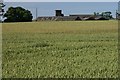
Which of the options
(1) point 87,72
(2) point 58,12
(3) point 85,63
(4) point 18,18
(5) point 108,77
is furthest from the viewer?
(2) point 58,12

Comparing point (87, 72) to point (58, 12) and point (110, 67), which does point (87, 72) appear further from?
point (58, 12)

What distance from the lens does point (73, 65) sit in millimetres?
11344

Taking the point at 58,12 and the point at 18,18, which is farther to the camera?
the point at 58,12

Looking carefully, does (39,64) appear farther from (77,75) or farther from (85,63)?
(77,75)

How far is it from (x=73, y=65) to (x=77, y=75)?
2.09m

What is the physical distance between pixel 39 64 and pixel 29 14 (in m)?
91.7

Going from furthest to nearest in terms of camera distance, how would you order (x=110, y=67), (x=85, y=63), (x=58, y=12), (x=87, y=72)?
(x=58, y=12)
(x=85, y=63)
(x=110, y=67)
(x=87, y=72)

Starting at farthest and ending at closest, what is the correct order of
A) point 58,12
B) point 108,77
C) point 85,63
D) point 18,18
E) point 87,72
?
1. point 58,12
2. point 18,18
3. point 85,63
4. point 87,72
5. point 108,77

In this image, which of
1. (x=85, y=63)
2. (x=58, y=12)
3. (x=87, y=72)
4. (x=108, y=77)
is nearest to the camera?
(x=108, y=77)

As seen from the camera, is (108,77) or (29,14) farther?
(29,14)

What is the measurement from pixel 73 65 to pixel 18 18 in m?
91.9

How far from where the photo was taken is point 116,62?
1191 cm

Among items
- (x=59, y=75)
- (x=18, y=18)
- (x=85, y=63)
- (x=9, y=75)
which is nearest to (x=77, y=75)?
(x=59, y=75)

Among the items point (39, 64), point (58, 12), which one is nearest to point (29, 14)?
point (58, 12)
